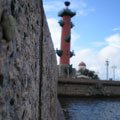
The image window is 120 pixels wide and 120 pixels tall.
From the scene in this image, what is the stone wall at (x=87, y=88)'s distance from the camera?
28.5m

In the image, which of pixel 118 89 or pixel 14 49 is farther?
pixel 118 89

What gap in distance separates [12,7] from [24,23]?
339mm

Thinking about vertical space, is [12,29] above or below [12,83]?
above

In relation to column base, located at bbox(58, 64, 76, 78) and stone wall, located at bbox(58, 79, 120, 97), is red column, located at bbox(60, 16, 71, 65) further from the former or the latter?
stone wall, located at bbox(58, 79, 120, 97)

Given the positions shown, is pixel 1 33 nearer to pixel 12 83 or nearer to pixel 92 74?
pixel 12 83

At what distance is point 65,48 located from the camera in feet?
111

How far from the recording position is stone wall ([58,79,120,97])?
93.6 feet

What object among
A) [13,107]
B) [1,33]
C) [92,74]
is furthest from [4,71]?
[92,74]

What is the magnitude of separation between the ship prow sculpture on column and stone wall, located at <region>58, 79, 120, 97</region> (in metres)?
4.35

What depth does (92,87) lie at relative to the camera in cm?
3045

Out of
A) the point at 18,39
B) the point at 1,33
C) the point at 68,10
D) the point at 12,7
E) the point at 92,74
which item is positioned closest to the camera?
the point at 1,33

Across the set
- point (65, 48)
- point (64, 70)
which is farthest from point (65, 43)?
point (64, 70)

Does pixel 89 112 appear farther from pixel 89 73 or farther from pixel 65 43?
pixel 89 73

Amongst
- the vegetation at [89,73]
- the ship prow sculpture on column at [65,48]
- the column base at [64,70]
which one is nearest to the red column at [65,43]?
the ship prow sculpture on column at [65,48]
